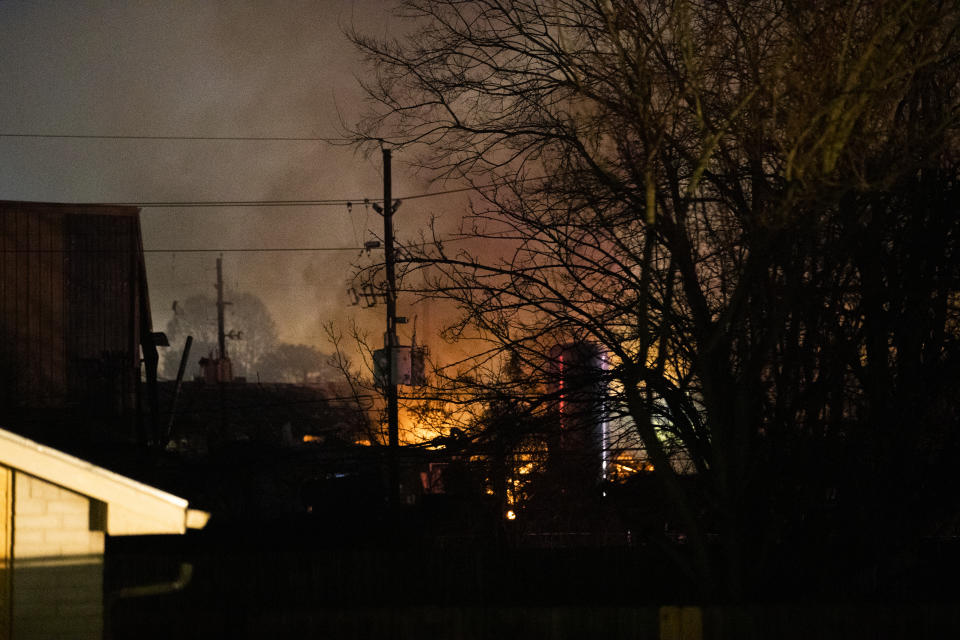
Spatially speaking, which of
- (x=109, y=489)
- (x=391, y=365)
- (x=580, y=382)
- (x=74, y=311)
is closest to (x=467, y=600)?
(x=580, y=382)

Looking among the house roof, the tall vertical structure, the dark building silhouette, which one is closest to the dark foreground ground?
the house roof

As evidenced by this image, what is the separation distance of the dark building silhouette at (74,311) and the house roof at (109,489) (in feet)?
53.5

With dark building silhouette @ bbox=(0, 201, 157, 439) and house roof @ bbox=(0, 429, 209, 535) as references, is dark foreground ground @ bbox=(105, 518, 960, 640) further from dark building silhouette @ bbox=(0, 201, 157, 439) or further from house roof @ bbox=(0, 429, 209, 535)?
dark building silhouette @ bbox=(0, 201, 157, 439)

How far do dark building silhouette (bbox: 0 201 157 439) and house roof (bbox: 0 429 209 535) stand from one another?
1631cm

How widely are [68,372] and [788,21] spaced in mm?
21434

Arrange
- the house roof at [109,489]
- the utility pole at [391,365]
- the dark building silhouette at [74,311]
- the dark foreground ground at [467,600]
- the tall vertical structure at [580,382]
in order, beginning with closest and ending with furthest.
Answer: the house roof at [109,489]
the dark foreground ground at [467,600]
the tall vertical structure at [580,382]
the utility pole at [391,365]
the dark building silhouette at [74,311]

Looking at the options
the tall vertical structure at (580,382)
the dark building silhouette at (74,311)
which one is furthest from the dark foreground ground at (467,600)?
the dark building silhouette at (74,311)

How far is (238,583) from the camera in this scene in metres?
9.98

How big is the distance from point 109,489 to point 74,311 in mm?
20059

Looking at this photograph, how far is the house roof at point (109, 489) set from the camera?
6277 millimetres

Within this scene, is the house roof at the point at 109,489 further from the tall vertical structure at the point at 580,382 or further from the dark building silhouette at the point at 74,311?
the dark building silhouette at the point at 74,311

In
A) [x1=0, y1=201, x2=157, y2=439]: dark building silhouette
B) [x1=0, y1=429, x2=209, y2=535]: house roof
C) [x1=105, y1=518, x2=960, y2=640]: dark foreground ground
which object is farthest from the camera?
[x1=0, y1=201, x2=157, y2=439]: dark building silhouette

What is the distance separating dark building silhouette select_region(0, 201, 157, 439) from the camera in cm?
2359

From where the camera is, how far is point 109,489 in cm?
648
